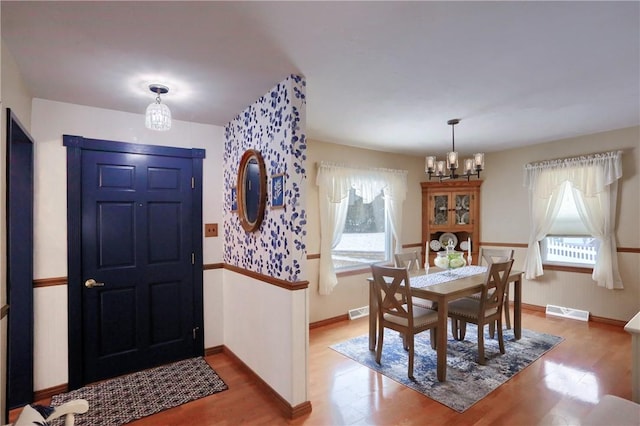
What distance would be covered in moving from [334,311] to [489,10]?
11.6 ft

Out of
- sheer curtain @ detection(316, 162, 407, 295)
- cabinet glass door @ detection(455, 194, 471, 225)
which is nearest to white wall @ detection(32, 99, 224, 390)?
sheer curtain @ detection(316, 162, 407, 295)

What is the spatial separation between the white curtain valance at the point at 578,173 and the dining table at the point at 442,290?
59.6 inches

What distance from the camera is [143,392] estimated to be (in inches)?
99.3

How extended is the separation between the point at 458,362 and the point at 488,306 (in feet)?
1.92

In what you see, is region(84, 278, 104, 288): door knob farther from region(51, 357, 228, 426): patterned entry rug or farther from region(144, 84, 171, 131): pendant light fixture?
region(144, 84, 171, 131): pendant light fixture

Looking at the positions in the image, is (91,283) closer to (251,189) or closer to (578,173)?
(251,189)

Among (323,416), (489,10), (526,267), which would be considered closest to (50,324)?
(323,416)

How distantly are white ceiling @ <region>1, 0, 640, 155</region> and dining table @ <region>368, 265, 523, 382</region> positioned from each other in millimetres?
1602

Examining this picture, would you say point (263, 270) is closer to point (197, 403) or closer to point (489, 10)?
point (197, 403)

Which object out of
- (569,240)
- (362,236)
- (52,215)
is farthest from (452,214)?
(52,215)

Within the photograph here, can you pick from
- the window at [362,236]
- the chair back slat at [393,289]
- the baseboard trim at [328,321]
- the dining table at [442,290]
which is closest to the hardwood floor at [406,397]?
the dining table at [442,290]

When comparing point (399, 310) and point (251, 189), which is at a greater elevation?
point (251, 189)

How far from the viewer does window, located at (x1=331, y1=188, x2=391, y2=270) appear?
4.41 metres

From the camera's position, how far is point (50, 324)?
2516 millimetres
